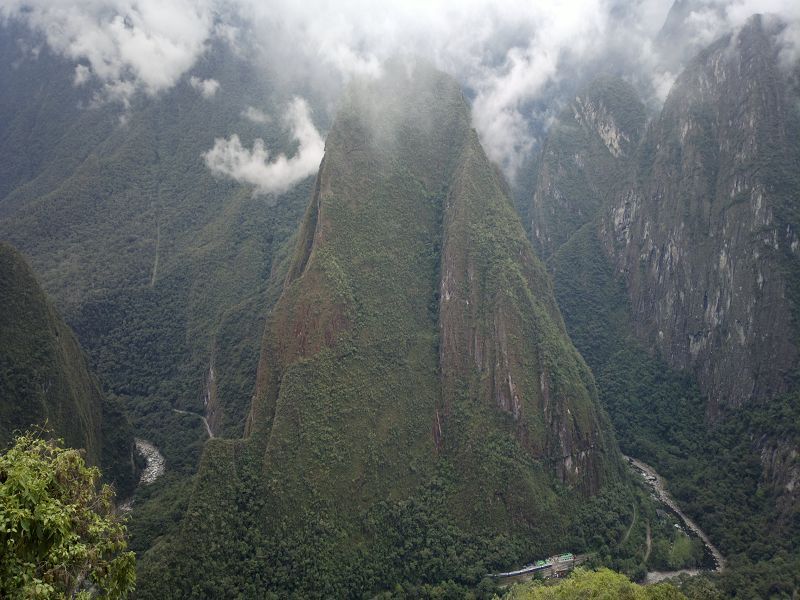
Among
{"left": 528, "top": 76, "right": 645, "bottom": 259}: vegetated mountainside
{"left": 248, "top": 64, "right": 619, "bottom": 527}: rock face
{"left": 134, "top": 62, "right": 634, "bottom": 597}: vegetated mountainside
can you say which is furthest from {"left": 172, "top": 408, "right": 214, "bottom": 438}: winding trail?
{"left": 528, "top": 76, "right": 645, "bottom": 259}: vegetated mountainside

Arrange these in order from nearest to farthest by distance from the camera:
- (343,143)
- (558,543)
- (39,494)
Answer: (39,494) → (558,543) → (343,143)

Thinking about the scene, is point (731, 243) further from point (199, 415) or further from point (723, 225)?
point (199, 415)

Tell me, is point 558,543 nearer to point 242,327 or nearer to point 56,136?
point 242,327

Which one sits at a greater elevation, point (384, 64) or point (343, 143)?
point (384, 64)

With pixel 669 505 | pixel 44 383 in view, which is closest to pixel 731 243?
pixel 669 505

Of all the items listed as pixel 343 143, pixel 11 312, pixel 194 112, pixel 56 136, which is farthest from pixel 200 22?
pixel 11 312

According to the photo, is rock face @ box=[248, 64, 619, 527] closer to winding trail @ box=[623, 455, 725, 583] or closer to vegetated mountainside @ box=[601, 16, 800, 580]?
winding trail @ box=[623, 455, 725, 583]

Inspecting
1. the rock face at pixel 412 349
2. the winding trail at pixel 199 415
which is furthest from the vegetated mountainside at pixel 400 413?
the winding trail at pixel 199 415
